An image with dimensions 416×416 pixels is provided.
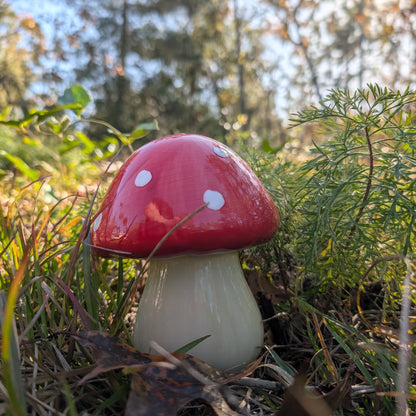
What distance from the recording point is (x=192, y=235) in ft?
3.26

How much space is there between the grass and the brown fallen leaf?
0.05m

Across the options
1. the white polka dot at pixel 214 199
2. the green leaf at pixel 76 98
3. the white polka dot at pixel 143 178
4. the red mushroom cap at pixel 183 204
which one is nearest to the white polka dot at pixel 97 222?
the red mushroom cap at pixel 183 204

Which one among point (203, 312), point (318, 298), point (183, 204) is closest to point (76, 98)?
point (183, 204)

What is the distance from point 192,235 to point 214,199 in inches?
4.9

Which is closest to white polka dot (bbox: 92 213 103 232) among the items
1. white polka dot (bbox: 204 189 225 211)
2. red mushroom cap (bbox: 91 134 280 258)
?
red mushroom cap (bbox: 91 134 280 258)

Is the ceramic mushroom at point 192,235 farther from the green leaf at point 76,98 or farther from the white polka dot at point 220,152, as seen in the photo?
the green leaf at point 76,98

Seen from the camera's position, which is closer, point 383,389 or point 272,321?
point 383,389

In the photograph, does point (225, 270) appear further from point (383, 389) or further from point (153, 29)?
point (153, 29)

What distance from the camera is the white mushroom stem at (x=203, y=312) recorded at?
1099 millimetres

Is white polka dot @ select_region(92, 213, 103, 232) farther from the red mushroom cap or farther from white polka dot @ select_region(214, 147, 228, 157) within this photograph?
white polka dot @ select_region(214, 147, 228, 157)

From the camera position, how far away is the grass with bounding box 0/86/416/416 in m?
0.84

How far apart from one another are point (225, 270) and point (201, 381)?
17.2 inches

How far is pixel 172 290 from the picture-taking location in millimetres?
1151

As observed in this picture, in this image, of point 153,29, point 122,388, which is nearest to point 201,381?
point 122,388
